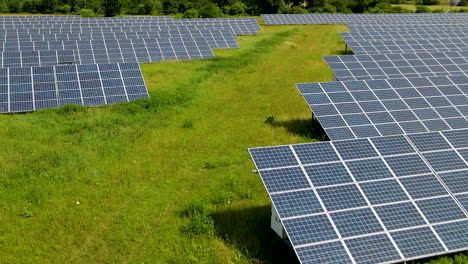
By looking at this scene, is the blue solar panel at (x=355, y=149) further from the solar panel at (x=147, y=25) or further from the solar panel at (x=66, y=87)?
the solar panel at (x=147, y=25)

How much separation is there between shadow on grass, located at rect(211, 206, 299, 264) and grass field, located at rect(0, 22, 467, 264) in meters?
0.04

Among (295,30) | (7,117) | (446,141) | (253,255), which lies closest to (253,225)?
(253,255)

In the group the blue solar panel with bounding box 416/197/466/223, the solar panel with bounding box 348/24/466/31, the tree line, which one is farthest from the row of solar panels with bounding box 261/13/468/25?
the blue solar panel with bounding box 416/197/466/223

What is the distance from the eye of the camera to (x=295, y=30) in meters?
54.7

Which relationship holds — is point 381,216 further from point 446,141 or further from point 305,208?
point 446,141

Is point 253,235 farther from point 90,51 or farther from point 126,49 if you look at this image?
point 90,51

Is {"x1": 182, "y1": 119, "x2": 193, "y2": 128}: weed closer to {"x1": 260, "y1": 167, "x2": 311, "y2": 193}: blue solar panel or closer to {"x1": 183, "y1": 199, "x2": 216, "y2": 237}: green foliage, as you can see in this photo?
{"x1": 183, "y1": 199, "x2": 216, "y2": 237}: green foliage

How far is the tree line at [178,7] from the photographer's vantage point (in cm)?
7375

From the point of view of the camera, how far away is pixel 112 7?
7269cm

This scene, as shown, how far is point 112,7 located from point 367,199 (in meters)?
69.3

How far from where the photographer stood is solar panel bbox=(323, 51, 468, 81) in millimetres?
28047

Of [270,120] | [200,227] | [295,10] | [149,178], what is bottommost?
[295,10]

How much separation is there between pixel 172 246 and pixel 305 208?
15.4 ft

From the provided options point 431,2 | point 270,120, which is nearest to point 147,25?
point 270,120
